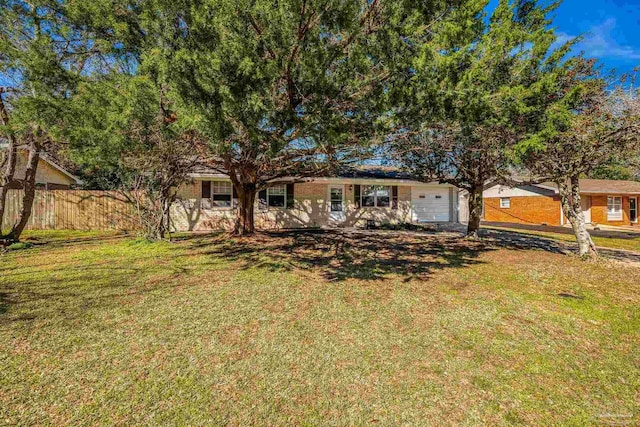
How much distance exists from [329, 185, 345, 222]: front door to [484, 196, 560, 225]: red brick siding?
16246 millimetres

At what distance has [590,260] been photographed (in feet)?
29.6

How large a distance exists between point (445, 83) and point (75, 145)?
6.00 m

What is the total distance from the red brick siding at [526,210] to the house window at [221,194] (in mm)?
22338

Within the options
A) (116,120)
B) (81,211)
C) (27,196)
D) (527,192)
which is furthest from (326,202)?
(527,192)

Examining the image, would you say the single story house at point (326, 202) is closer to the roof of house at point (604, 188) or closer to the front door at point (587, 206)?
the roof of house at point (604, 188)

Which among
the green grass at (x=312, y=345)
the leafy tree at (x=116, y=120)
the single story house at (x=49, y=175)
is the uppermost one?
the single story house at (x=49, y=175)

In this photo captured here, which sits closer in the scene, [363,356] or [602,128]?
[363,356]

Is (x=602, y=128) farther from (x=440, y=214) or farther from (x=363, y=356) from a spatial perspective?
(x=440, y=214)

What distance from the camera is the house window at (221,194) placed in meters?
15.3

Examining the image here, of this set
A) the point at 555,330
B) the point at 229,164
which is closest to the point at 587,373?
the point at 555,330

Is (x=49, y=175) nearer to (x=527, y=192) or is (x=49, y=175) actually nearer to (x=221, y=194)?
(x=221, y=194)

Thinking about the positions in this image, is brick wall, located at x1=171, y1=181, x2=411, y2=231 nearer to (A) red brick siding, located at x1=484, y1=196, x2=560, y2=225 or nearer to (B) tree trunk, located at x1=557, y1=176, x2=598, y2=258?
(B) tree trunk, located at x1=557, y1=176, x2=598, y2=258

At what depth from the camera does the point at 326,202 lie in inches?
673

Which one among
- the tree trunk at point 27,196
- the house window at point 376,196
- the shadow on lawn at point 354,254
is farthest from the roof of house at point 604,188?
the tree trunk at point 27,196
